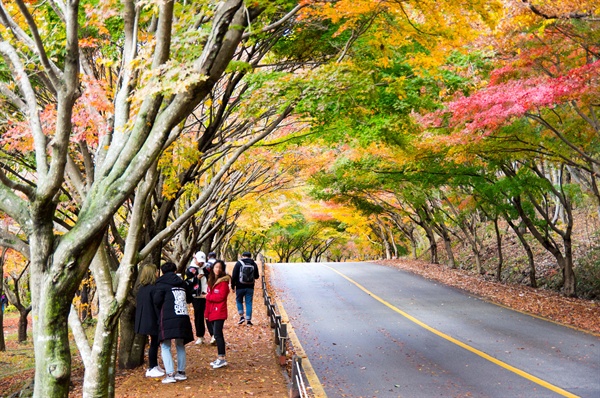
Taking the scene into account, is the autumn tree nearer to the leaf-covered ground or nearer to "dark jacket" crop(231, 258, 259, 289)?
"dark jacket" crop(231, 258, 259, 289)

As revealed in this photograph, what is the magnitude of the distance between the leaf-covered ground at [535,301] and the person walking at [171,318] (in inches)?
355

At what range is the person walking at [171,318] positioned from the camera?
7.57 metres

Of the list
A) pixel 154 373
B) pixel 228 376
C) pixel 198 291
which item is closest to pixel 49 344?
pixel 154 373

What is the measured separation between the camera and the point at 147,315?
7879 millimetres

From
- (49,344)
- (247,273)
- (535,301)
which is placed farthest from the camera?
(535,301)

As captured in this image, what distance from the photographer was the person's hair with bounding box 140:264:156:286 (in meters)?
8.10

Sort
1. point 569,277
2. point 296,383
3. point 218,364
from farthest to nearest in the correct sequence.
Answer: point 569,277, point 218,364, point 296,383

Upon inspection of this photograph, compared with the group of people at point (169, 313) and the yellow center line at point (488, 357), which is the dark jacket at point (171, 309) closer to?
the group of people at point (169, 313)

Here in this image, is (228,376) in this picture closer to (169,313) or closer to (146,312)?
(169,313)

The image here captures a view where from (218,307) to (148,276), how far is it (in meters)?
1.39

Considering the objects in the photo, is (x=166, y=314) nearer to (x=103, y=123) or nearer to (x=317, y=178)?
(x=103, y=123)

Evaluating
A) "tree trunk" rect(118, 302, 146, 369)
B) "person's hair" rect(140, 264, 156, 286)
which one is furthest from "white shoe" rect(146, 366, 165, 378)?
"person's hair" rect(140, 264, 156, 286)

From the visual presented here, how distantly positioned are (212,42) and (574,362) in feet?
26.3

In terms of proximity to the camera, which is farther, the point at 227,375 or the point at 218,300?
the point at 218,300
